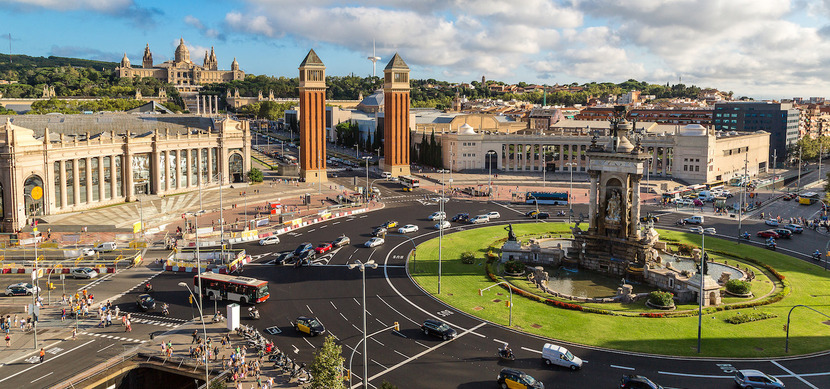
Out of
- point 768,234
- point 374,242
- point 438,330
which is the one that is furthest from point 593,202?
point 768,234

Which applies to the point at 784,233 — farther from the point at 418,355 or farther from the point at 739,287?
the point at 418,355

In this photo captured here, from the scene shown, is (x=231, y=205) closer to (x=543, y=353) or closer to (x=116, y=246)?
(x=116, y=246)

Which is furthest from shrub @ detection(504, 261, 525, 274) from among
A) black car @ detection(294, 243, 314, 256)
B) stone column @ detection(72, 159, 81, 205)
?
stone column @ detection(72, 159, 81, 205)


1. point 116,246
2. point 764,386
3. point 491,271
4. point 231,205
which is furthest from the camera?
point 231,205

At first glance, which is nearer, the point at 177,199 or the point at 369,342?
the point at 369,342

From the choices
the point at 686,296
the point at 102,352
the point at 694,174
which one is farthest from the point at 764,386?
the point at 694,174
